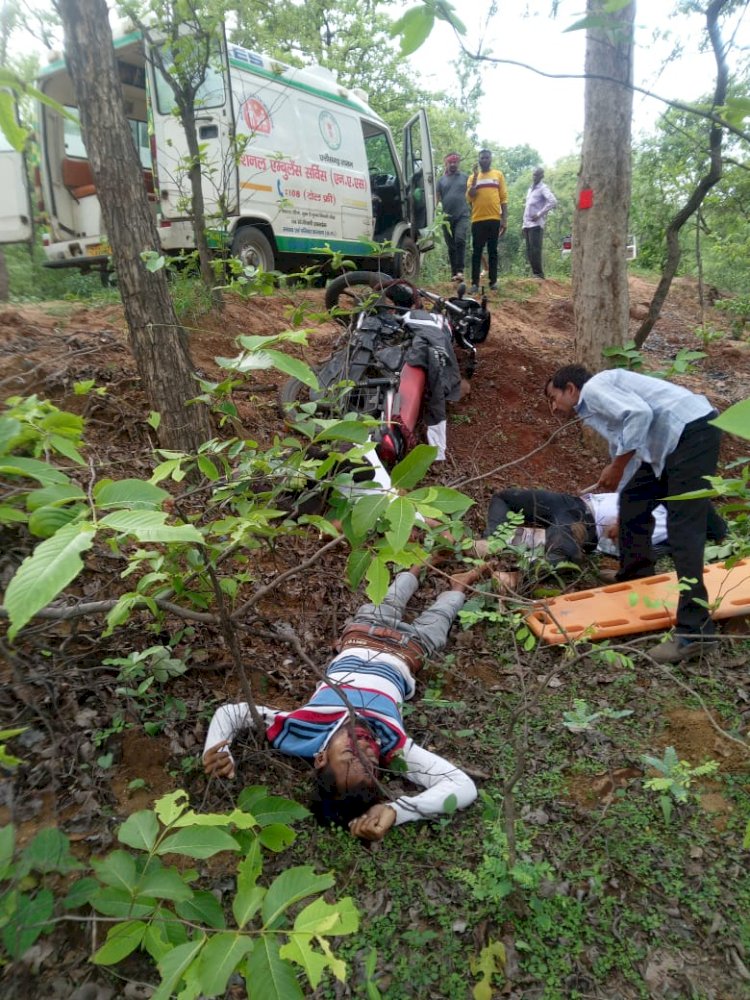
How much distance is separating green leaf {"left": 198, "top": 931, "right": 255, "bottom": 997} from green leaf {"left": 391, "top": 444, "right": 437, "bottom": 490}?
2.75ft

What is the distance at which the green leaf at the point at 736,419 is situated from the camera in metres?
0.58

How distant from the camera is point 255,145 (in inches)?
243

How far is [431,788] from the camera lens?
2352 millimetres

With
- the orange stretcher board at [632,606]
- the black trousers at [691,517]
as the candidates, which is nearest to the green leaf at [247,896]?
the orange stretcher board at [632,606]

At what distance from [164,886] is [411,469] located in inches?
36.7

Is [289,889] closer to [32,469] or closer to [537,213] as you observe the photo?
[32,469]

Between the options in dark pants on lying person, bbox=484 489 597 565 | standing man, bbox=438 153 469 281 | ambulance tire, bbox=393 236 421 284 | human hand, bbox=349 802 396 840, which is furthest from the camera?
standing man, bbox=438 153 469 281

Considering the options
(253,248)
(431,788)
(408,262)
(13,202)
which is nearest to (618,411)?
(431,788)

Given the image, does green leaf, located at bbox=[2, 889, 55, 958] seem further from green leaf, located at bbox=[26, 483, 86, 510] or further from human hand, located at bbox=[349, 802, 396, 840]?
human hand, located at bbox=[349, 802, 396, 840]

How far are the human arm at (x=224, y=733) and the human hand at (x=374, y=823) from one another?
521 mm

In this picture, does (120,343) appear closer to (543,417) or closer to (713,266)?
(543,417)

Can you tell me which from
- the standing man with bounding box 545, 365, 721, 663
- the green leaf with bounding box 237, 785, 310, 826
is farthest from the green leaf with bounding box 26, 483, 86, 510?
the standing man with bounding box 545, 365, 721, 663

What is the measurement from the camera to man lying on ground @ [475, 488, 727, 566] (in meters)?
4.02

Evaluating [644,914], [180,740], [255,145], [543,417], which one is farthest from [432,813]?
[255,145]
